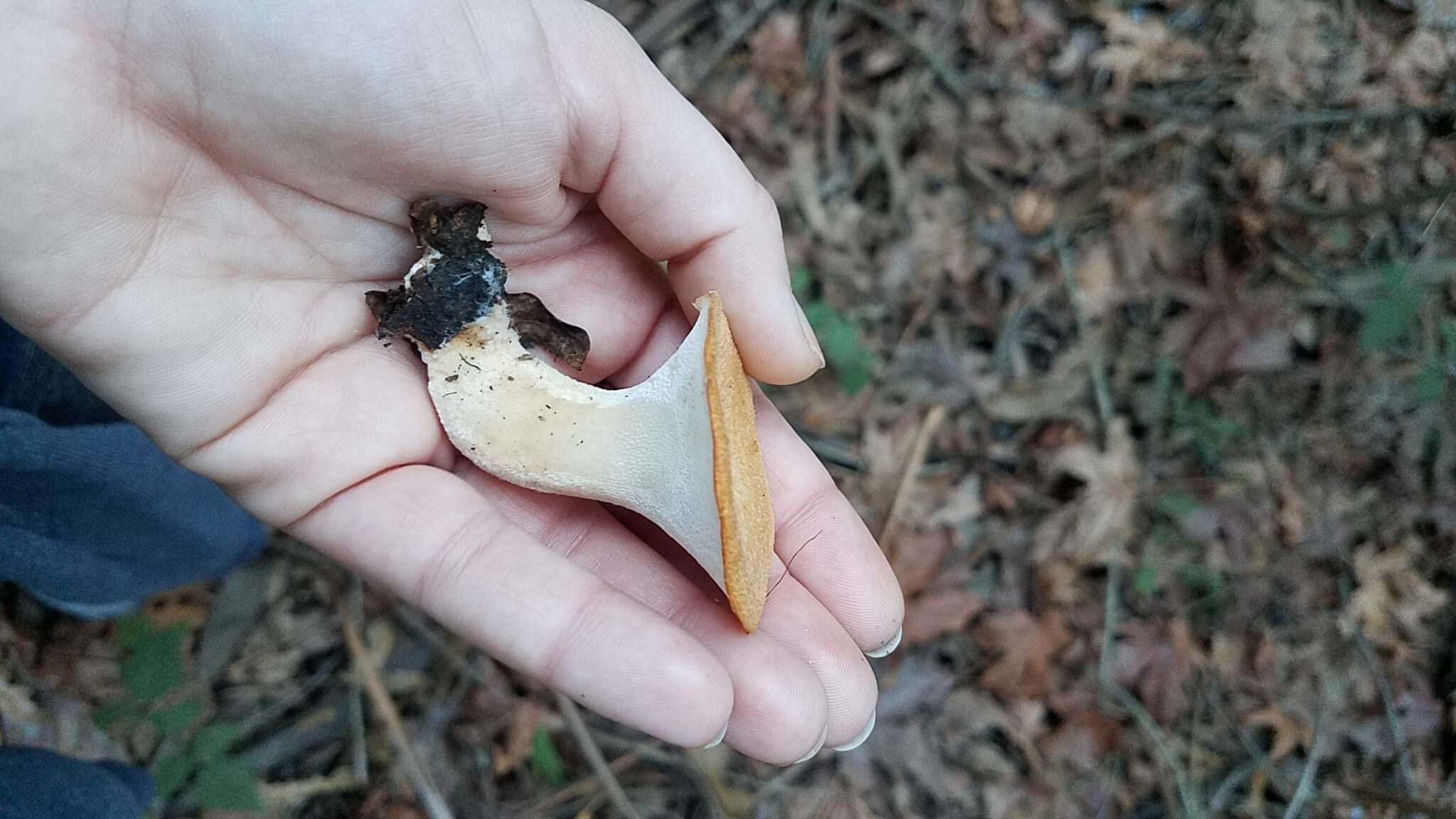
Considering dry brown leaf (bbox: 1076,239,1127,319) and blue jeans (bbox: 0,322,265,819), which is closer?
blue jeans (bbox: 0,322,265,819)

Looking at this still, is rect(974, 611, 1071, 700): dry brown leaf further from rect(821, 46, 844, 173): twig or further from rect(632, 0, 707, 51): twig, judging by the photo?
rect(632, 0, 707, 51): twig

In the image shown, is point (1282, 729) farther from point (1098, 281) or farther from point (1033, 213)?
point (1033, 213)

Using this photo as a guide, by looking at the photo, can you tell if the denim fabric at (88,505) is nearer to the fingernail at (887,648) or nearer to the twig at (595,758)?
the twig at (595,758)

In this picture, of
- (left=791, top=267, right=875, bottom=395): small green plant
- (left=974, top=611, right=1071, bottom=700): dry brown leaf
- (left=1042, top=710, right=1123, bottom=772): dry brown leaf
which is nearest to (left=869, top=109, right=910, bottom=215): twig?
(left=791, top=267, right=875, bottom=395): small green plant

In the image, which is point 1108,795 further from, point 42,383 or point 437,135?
point 42,383

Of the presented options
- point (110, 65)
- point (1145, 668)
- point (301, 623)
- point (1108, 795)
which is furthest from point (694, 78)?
point (1108, 795)

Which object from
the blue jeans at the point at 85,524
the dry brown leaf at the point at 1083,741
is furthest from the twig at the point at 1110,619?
the blue jeans at the point at 85,524
